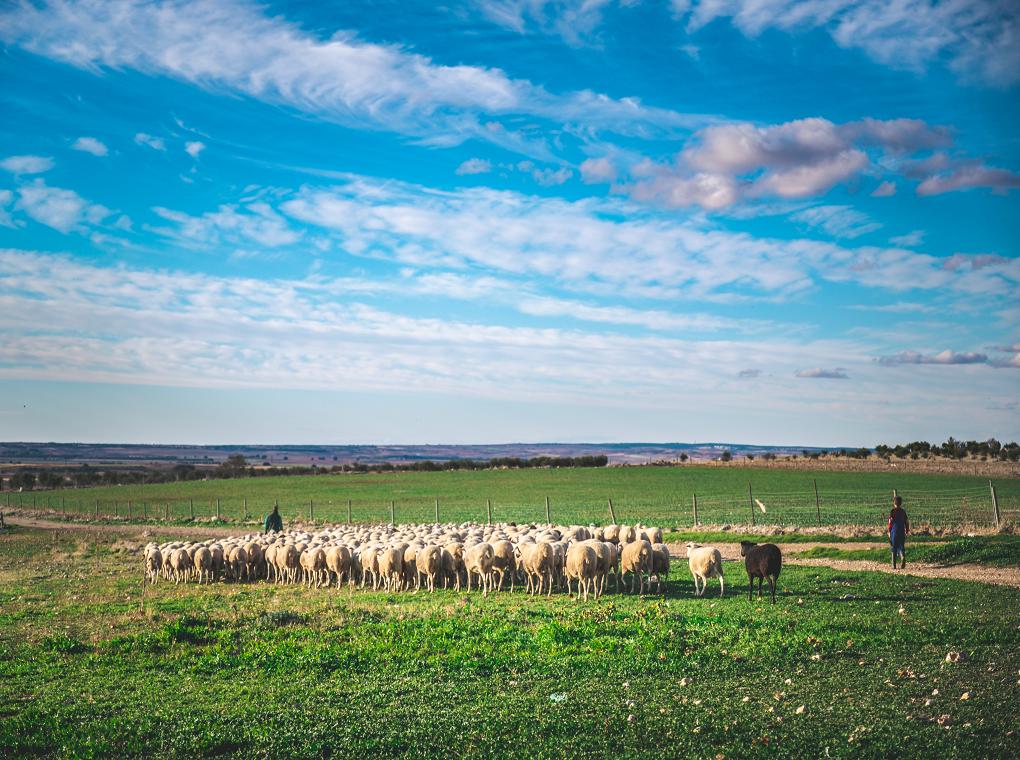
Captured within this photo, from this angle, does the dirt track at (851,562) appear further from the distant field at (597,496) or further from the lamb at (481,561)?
the lamb at (481,561)

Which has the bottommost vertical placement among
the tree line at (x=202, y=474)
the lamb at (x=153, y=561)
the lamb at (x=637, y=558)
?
the tree line at (x=202, y=474)

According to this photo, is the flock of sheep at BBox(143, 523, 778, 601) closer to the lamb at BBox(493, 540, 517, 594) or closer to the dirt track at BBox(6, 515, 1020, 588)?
the lamb at BBox(493, 540, 517, 594)

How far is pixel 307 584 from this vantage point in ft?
81.4

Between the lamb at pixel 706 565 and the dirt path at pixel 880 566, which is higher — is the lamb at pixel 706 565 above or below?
above

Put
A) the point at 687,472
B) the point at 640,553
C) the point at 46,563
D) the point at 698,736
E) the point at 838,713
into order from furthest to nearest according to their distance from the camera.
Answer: the point at 687,472 < the point at 46,563 < the point at 640,553 < the point at 838,713 < the point at 698,736

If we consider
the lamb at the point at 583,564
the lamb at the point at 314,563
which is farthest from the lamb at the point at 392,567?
the lamb at the point at 583,564

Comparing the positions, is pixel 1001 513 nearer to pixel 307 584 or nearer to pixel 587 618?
pixel 587 618

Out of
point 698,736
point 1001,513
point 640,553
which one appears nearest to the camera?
point 698,736

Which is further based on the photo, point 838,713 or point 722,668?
point 722,668

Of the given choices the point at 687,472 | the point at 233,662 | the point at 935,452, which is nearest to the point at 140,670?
the point at 233,662

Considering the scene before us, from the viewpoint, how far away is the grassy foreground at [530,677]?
29.4 ft

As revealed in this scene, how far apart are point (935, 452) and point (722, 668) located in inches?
3513

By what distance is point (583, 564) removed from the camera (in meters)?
19.8

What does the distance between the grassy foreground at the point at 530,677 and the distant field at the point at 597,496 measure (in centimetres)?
2088
